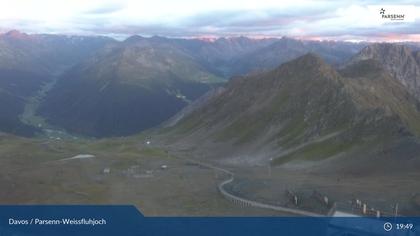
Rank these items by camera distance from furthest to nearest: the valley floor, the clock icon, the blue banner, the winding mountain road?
the valley floor, the winding mountain road, the blue banner, the clock icon

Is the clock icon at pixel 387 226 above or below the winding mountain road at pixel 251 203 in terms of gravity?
above

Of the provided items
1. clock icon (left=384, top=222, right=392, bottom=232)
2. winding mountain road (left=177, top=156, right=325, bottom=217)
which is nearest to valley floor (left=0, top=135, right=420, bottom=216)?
winding mountain road (left=177, top=156, right=325, bottom=217)

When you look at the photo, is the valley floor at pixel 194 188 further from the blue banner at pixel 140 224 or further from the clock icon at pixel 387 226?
the clock icon at pixel 387 226

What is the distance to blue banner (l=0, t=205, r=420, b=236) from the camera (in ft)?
363

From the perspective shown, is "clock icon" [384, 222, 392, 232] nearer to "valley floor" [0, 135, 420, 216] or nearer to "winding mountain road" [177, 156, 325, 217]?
"valley floor" [0, 135, 420, 216]

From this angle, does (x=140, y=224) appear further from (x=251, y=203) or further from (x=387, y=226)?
(x=387, y=226)

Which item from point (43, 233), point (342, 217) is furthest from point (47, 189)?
point (342, 217)

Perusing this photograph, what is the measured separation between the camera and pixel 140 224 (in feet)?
400

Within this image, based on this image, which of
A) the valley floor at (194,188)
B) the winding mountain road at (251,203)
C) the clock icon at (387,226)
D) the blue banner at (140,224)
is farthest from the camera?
the valley floor at (194,188)

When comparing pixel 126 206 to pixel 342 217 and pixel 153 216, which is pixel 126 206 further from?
pixel 342 217

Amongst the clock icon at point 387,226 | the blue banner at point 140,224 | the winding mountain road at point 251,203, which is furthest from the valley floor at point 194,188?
the clock icon at point 387,226

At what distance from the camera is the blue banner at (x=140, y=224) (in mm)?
110619

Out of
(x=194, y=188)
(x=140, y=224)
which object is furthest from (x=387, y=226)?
(x=194, y=188)

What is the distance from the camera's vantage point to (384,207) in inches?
4628
